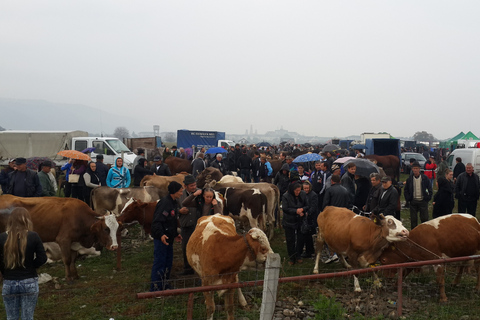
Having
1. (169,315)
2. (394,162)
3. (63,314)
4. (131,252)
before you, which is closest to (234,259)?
(169,315)

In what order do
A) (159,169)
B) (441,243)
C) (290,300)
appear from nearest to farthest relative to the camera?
(290,300) < (441,243) < (159,169)

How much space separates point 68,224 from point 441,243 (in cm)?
689

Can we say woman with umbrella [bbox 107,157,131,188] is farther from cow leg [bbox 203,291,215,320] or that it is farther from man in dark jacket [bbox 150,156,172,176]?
cow leg [bbox 203,291,215,320]

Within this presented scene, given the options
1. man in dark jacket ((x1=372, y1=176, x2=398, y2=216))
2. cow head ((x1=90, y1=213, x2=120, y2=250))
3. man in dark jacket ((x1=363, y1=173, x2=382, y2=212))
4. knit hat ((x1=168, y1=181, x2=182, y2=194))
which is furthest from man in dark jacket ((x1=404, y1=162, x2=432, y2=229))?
cow head ((x1=90, y1=213, x2=120, y2=250))

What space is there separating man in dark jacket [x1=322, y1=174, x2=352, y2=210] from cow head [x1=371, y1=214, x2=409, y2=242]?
6.02ft

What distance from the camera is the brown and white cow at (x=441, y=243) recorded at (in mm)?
6438

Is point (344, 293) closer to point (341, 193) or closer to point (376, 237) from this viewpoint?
point (376, 237)

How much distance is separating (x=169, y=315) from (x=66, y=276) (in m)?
2.76

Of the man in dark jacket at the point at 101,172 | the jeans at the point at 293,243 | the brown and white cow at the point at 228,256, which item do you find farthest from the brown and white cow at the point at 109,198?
the brown and white cow at the point at 228,256

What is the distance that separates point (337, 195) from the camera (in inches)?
323

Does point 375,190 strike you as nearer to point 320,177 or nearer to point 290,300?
point 320,177

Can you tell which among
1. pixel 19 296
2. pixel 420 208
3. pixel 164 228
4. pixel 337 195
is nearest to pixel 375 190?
pixel 337 195

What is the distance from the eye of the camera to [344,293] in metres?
6.43

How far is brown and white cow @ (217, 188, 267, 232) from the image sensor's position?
959cm
